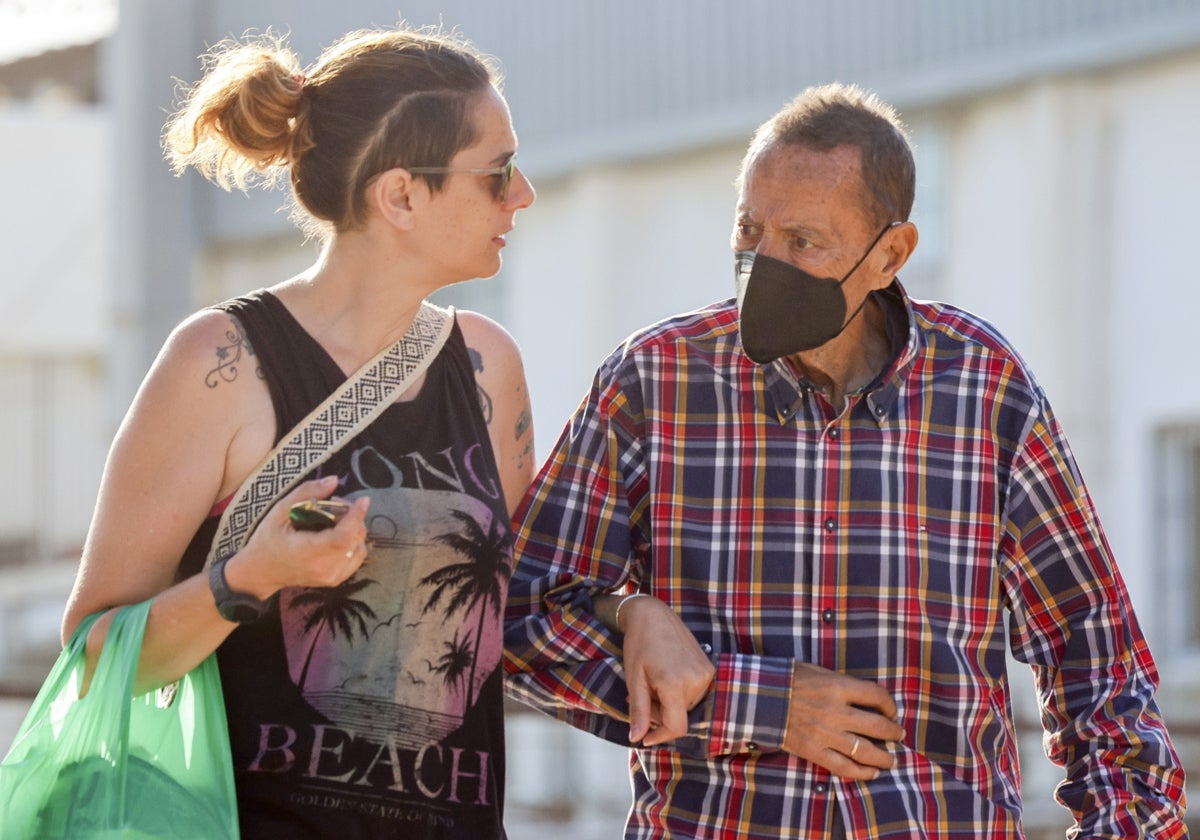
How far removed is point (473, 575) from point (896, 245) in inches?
32.4

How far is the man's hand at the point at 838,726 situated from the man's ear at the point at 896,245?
646 millimetres

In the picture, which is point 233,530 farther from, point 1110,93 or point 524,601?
point 1110,93

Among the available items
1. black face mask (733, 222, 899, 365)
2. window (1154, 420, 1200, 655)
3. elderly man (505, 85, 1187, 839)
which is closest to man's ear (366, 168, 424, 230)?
elderly man (505, 85, 1187, 839)

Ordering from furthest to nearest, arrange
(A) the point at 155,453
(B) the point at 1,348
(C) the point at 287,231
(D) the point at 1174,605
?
(B) the point at 1,348
(C) the point at 287,231
(D) the point at 1174,605
(A) the point at 155,453

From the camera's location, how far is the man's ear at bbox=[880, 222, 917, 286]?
107 inches

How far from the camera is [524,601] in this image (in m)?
2.70

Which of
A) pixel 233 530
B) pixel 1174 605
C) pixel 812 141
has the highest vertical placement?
pixel 812 141

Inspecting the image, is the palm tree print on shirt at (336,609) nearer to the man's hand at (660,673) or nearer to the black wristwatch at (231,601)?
the black wristwatch at (231,601)

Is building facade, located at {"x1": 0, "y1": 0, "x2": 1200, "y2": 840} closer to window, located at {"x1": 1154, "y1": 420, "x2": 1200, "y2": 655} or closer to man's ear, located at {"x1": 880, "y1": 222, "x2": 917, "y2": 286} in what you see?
window, located at {"x1": 1154, "y1": 420, "x2": 1200, "y2": 655}

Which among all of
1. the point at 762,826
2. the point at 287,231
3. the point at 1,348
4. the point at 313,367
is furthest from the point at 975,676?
the point at 1,348

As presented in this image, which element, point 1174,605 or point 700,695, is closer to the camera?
point 700,695

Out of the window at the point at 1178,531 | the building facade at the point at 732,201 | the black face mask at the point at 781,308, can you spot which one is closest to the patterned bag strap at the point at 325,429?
the black face mask at the point at 781,308

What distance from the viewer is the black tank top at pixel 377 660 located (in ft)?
8.11

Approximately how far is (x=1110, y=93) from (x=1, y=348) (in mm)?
12666
